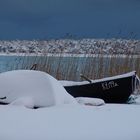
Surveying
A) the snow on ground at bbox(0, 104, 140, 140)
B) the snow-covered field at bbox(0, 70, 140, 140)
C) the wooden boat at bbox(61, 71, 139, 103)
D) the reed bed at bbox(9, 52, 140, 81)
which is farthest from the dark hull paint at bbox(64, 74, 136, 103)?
the snow on ground at bbox(0, 104, 140, 140)

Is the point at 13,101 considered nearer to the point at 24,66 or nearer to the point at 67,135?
the point at 67,135

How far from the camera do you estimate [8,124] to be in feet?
8.14

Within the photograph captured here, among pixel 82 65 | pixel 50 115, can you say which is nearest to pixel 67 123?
pixel 50 115

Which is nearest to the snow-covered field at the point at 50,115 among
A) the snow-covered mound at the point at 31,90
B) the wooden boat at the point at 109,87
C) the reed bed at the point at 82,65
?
the snow-covered mound at the point at 31,90

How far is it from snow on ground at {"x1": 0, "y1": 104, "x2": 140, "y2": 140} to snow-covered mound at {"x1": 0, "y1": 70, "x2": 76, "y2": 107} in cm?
16

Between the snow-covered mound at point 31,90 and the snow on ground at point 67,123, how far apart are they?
158 mm

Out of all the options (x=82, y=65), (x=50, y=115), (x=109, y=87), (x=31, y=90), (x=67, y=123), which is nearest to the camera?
(x=67, y=123)

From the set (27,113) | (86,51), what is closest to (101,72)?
(86,51)

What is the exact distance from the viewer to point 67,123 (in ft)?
8.40

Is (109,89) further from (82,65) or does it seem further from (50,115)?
(50,115)

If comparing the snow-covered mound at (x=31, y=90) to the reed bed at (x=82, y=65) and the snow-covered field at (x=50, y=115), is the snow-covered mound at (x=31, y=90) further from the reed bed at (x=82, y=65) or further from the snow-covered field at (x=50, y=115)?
the reed bed at (x=82, y=65)

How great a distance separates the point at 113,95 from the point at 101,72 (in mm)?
1084

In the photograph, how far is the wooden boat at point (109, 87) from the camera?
24.8 ft

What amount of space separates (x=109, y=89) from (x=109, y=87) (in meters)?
0.05
